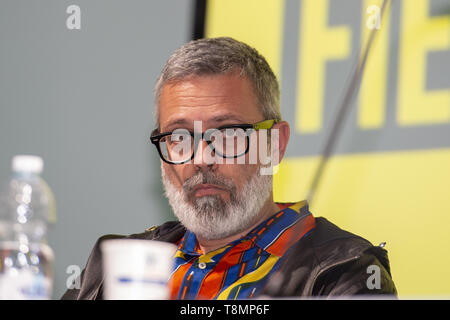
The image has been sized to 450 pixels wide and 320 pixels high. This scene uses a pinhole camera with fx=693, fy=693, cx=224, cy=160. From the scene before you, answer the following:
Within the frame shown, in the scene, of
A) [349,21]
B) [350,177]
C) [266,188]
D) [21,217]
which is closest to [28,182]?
[21,217]

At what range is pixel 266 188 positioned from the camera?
5.65 feet

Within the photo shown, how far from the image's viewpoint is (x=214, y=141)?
160 centimetres

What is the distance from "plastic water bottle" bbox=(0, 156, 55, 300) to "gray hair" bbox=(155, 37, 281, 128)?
0.46m

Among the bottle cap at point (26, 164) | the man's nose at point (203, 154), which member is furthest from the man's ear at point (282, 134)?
the bottle cap at point (26, 164)

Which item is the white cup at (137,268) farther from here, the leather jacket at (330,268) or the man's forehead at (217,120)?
the man's forehead at (217,120)

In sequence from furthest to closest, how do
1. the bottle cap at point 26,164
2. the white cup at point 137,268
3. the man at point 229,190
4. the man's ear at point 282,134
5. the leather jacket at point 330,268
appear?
the man's ear at point 282,134
the man at point 229,190
the leather jacket at point 330,268
the bottle cap at point 26,164
the white cup at point 137,268

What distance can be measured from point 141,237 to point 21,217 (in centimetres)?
39

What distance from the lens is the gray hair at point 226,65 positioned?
1688 mm

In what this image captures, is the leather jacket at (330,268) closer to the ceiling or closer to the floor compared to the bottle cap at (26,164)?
closer to the floor

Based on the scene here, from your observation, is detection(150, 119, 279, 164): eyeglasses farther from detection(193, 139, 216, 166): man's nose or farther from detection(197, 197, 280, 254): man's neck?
detection(197, 197, 280, 254): man's neck

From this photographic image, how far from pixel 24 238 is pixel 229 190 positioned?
0.48 metres

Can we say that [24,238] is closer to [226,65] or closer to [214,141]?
[214,141]

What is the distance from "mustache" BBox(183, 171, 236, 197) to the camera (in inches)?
63.4

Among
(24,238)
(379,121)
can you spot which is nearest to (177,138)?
(24,238)
